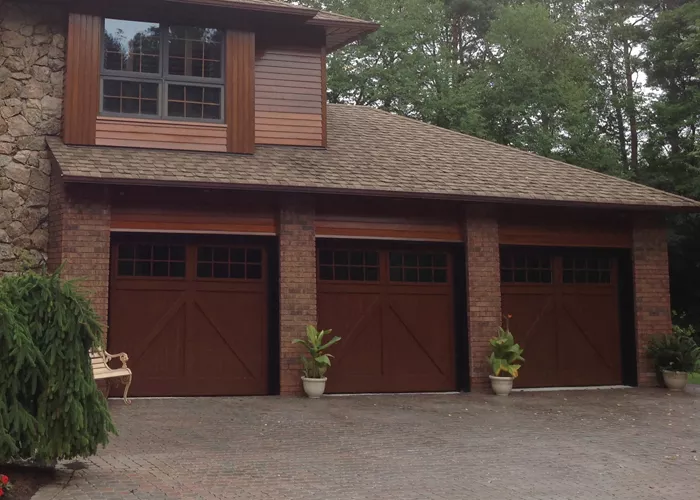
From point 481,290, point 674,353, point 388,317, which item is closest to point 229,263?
point 388,317

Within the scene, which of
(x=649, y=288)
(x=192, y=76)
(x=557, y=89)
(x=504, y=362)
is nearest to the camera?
(x=504, y=362)

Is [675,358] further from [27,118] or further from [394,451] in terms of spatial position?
[27,118]

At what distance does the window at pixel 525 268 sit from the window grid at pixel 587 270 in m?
0.37

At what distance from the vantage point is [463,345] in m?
13.9

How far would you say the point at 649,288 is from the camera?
14.8 meters

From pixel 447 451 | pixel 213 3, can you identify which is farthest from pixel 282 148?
pixel 447 451

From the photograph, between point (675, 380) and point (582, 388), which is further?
point (582, 388)

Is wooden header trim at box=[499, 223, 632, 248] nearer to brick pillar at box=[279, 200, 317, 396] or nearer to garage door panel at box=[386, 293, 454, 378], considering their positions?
garage door panel at box=[386, 293, 454, 378]

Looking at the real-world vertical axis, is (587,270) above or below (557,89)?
below

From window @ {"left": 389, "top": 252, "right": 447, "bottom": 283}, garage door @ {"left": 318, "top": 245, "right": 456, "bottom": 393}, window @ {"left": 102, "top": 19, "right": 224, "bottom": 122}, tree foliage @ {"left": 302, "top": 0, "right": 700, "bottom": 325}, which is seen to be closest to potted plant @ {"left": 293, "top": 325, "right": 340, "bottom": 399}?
garage door @ {"left": 318, "top": 245, "right": 456, "bottom": 393}

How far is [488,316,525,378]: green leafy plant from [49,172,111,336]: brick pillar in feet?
20.6

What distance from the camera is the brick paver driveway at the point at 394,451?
6664 millimetres

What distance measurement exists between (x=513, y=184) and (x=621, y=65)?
23050mm

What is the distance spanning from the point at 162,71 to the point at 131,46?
64 centimetres
